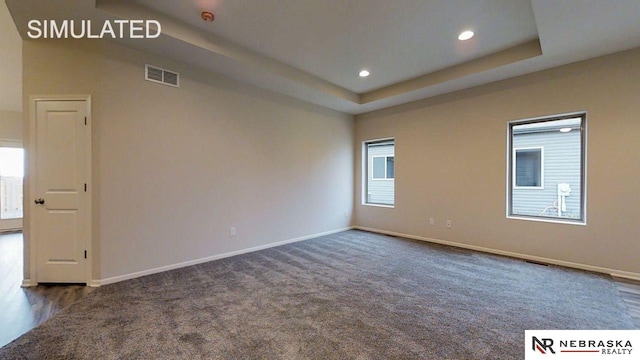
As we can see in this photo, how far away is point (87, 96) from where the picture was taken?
3.08m

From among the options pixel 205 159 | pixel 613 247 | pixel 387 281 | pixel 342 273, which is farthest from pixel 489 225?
pixel 205 159

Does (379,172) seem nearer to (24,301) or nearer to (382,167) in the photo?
(382,167)

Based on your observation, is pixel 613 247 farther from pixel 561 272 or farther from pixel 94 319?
pixel 94 319

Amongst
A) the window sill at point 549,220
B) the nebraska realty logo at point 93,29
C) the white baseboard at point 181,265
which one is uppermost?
the nebraska realty logo at point 93,29

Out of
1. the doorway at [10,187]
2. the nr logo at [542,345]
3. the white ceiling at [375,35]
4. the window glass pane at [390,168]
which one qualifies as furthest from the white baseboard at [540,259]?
the doorway at [10,187]

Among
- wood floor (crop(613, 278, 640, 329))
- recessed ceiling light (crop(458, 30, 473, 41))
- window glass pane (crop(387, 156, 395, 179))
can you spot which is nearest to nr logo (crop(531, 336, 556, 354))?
wood floor (crop(613, 278, 640, 329))

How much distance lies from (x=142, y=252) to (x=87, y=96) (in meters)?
1.99

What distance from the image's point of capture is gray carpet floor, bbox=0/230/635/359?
194 centimetres

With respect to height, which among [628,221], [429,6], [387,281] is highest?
[429,6]

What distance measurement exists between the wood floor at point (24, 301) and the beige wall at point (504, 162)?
17.3 feet

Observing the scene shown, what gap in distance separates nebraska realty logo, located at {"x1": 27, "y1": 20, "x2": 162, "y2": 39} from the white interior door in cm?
73

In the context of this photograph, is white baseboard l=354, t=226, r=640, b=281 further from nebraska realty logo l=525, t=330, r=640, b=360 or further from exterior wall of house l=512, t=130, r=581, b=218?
nebraska realty logo l=525, t=330, r=640, b=360

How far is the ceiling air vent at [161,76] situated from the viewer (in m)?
3.42

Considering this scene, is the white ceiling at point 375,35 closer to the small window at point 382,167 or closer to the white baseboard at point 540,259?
the small window at point 382,167
